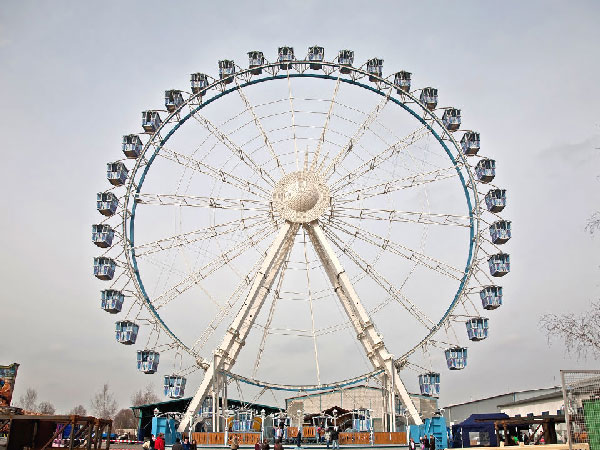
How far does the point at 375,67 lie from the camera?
1470 inches

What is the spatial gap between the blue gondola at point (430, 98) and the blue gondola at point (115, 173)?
17.8 meters

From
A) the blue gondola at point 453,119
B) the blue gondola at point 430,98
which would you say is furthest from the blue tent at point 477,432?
the blue gondola at point 430,98

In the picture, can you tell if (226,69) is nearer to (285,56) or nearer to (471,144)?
(285,56)

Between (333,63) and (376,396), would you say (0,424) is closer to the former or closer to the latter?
(333,63)

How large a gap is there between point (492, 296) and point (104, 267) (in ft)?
70.1

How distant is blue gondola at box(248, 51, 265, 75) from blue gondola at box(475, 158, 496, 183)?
14112 millimetres

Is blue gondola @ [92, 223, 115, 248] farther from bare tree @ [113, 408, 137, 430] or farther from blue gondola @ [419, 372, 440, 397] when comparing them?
bare tree @ [113, 408, 137, 430]

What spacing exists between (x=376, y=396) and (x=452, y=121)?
85.4 ft

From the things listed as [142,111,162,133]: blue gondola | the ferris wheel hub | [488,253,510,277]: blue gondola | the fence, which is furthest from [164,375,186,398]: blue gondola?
the fence

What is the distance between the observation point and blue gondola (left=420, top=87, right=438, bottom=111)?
36500 millimetres

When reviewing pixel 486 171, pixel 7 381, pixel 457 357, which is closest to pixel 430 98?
pixel 486 171

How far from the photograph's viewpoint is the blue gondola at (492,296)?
3412 cm

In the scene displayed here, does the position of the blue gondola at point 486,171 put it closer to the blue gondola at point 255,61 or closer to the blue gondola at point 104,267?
the blue gondola at point 255,61

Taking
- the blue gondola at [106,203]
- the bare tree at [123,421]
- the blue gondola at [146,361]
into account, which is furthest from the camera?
the bare tree at [123,421]
